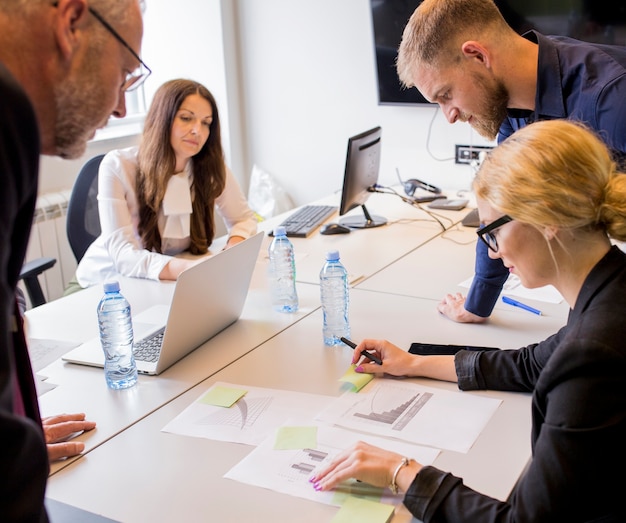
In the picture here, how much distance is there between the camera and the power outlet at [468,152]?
360 cm

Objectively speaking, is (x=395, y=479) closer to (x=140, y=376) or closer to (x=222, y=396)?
(x=222, y=396)

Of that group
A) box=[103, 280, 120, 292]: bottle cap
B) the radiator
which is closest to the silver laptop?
box=[103, 280, 120, 292]: bottle cap

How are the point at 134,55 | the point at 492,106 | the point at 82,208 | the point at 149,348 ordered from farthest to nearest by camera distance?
the point at 82,208
the point at 492,106
the point at 149,348
the point at 134,55

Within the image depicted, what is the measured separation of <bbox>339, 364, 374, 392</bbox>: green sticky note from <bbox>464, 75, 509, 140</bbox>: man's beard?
0.79 m

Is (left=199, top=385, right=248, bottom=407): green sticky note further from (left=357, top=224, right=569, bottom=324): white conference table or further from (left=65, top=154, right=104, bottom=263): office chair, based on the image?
(left=65, top=154, right=104, bottom=263): office chair

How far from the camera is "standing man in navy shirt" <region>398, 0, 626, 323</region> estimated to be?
183 cm

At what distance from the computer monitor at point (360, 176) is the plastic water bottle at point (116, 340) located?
1.28m

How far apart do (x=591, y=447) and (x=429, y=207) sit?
2295 mm

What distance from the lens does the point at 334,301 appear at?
1856 mm

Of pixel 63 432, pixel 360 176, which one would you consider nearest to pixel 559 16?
pixel 360 176

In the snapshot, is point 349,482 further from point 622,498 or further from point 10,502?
point 10,502

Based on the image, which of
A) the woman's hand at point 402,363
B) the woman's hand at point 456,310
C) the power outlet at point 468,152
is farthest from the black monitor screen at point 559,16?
the woman's hand at point 402,363

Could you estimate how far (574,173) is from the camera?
114 centimetres

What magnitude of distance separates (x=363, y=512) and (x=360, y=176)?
76.5 inches
